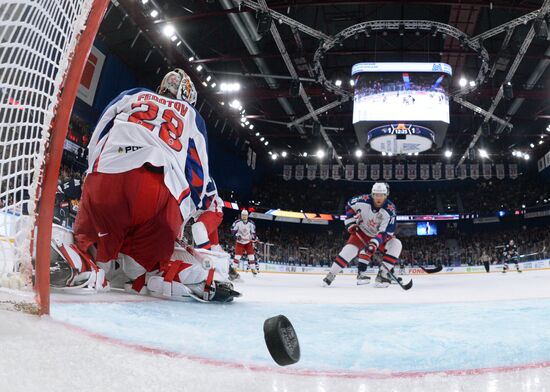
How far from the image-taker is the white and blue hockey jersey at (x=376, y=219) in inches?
241

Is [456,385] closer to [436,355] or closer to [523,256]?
[436,355]

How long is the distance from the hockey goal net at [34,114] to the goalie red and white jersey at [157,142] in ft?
3.46

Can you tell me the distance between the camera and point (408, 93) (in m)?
11.3

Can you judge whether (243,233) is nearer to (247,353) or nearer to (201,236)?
(201,236)

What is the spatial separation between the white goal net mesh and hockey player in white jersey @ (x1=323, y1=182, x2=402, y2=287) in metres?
5.13

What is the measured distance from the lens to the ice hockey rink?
78cm

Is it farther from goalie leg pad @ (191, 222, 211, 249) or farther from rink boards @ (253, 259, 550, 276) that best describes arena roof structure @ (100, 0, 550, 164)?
goalie leg pad @ (191, 222, 211, 249)

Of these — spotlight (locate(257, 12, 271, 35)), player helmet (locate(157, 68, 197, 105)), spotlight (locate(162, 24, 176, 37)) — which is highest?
spotlight (locate(162, 24, 176, 37))

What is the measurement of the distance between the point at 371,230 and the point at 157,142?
4.38 m

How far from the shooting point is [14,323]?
3.11ft

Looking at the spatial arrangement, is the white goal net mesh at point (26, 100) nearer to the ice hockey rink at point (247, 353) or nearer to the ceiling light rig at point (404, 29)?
the ice hockey rink at point (247, 353)

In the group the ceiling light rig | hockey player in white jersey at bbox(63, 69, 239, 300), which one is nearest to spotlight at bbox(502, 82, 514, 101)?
the ceiling light rig

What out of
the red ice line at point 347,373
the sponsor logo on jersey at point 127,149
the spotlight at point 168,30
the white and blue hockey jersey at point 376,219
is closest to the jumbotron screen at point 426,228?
the spotlight at point 168,30

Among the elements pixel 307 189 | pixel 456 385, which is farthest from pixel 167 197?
pixel 307 189
